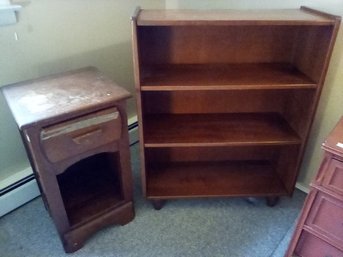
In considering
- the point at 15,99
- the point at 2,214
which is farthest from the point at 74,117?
the point at 2,214

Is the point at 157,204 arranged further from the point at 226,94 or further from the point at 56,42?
the point at 56,42

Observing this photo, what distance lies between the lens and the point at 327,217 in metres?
1.03

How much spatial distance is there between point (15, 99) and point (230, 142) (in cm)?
93

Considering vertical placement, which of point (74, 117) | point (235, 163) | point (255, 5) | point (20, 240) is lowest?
point (20, 240)

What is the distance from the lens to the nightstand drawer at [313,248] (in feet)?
3.57

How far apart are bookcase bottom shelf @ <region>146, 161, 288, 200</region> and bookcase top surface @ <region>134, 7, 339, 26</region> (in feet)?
2.79

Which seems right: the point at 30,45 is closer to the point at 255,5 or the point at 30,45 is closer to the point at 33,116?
the point at 33,116

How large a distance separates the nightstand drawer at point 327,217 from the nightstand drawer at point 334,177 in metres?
0.05

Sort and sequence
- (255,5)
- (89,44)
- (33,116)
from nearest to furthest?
(33,116)
(255,5)
(89,44)

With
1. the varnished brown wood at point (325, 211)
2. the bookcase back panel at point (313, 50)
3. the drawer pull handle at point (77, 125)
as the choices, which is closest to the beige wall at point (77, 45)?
the bookcase back panel at point (313, 50)

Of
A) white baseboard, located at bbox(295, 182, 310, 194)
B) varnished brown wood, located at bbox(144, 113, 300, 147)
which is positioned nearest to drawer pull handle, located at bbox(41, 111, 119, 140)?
varnished brown wood, located at bbox(144, 113, 300, 147)

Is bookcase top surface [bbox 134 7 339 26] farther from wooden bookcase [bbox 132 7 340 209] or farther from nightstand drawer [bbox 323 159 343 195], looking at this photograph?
nightstand drawer [bbox 323 159 343 195]

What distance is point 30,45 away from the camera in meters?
1.39

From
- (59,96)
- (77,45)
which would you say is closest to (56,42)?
(77,45)
